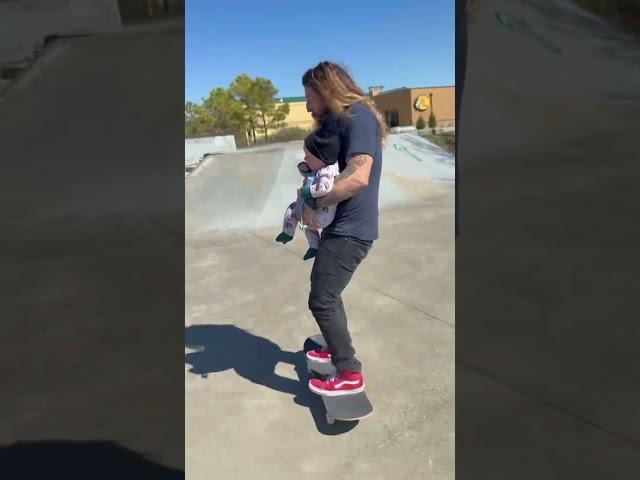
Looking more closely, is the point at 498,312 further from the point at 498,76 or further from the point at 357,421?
the point at 357,421

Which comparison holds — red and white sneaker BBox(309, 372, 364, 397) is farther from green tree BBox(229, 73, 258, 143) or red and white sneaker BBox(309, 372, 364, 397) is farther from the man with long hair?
green tree BBox(229, 73, 258, 143)

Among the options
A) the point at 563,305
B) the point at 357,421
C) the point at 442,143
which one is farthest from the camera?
the point at 442,143

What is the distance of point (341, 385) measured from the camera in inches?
102

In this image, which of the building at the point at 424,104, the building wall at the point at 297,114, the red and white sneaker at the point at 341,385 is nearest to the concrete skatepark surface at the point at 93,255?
the red and white sneaker at the point at 341,385

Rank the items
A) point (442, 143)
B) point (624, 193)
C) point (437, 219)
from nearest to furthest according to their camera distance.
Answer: point (624, 193), point (437, 219), point (442, 143)

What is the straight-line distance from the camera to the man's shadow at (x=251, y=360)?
8.85 feet

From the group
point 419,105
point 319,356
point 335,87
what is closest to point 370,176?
point 335,87

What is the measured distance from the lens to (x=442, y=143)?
18609 mm

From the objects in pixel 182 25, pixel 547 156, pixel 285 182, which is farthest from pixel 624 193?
pixel 285 182

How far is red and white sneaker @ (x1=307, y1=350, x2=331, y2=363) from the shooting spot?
116 inches

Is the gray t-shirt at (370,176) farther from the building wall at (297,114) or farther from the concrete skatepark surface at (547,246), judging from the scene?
the building wall at (297,114)

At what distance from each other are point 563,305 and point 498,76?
0.76 meters

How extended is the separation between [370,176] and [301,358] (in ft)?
4.70

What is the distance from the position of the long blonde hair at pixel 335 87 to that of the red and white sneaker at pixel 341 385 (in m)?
1.34
